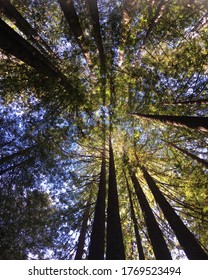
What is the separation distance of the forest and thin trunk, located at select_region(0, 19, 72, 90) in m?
0.06

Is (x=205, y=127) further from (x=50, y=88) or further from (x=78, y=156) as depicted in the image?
(x=78, y=156)

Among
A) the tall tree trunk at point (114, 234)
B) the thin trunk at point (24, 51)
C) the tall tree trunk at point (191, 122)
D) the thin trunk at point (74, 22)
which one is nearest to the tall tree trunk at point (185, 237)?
the tall tree trunk at point (114, 234)

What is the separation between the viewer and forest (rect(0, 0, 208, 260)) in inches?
341

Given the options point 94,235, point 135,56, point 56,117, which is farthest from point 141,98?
point 94,235

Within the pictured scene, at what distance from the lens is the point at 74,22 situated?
8203 mm

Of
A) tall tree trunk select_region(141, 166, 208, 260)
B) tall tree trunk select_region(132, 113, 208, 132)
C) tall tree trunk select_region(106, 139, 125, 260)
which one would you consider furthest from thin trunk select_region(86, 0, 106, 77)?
tall tree trunk select_region(141, 166, 208, 260)

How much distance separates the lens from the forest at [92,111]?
8.67 metres

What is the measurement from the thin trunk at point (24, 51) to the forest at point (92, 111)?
6 cm

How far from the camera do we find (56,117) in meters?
10.0

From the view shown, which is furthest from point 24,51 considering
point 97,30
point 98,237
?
point 98,237

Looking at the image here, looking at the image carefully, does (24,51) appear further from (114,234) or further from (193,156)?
(193,156)

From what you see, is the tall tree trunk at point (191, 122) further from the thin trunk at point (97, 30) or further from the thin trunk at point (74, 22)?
the thin trunk at point (74, 22)

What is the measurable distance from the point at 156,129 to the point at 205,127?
19.9 feet

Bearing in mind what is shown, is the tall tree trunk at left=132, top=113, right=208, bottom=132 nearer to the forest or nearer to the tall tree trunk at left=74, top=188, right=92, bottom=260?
the forest
